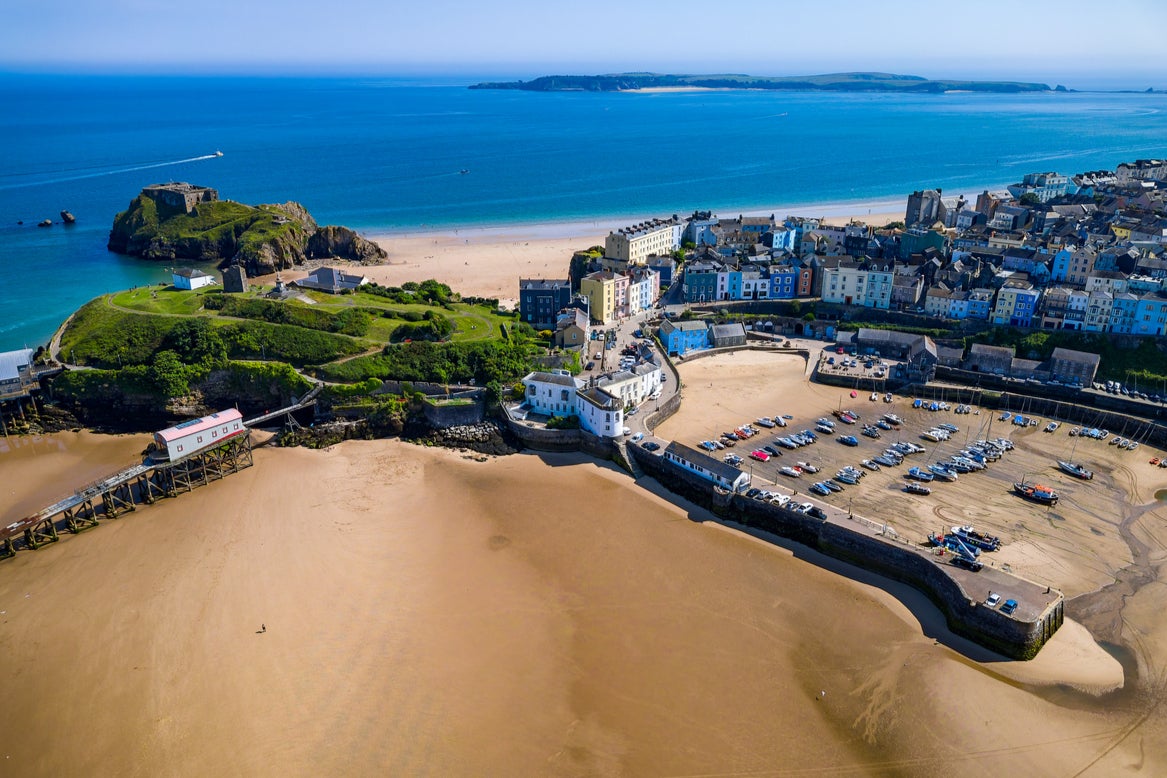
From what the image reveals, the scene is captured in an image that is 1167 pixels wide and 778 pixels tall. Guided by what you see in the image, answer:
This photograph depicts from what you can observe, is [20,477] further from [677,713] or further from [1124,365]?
[1124,365]

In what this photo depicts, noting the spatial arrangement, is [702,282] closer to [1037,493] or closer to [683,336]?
[683,336]

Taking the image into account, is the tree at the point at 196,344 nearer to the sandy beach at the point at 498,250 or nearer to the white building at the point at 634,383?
the sandy beach at the point at 498,250

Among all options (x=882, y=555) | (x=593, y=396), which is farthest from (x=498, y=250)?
(x=882, y=555)

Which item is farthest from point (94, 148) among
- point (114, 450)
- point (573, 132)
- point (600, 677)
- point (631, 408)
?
point (600, 677)

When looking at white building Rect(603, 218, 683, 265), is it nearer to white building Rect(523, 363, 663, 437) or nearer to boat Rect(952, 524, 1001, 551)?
white building Rect(523, 363, 663, 437)

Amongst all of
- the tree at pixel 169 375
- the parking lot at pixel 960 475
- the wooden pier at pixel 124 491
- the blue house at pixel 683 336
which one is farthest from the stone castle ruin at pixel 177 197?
the parking lot at pixel 960 475
